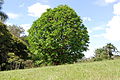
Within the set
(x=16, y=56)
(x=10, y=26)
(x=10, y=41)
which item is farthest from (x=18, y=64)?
(x=10, y=26)

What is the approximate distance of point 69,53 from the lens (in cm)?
4312

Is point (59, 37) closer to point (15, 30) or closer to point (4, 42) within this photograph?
point (4, 42)

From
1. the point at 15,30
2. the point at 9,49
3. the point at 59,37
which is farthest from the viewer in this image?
the point at 15,30

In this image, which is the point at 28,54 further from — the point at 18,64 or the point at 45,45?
the point at 45,45

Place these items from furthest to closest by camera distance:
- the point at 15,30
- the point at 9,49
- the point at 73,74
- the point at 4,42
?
the point at 15,30, the point at 9,49, the point at 4,42, the point at 73,74

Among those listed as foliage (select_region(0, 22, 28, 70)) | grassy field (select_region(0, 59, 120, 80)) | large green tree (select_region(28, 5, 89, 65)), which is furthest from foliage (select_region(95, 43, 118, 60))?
grassy field (select_region(0, 59, 120, 80))

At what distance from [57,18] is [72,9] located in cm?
444

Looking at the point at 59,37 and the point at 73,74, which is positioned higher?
the point at 59,37

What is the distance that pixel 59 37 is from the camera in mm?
42156

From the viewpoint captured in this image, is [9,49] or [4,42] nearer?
[4,42]

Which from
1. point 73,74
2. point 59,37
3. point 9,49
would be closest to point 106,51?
point 59,37

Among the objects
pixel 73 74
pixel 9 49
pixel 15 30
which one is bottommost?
pixel 73 74

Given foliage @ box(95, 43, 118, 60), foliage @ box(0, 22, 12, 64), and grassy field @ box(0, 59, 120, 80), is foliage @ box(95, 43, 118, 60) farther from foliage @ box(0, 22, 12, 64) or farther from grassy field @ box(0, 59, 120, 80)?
grassy field @ box(0, 59, 120, 80)

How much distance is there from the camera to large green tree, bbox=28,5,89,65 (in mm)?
42344
